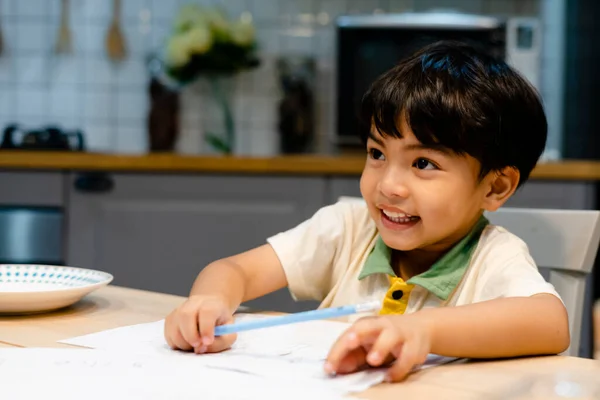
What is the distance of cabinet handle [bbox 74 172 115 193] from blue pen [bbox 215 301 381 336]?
64.4 inches

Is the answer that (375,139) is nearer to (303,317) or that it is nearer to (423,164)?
(423,164)

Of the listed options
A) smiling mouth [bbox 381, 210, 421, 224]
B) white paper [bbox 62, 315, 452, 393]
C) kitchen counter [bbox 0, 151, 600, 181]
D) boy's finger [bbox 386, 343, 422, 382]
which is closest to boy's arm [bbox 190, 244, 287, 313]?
white paper [bbox 62, 315, 452, 393]

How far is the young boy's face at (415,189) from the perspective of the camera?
3.33 feet

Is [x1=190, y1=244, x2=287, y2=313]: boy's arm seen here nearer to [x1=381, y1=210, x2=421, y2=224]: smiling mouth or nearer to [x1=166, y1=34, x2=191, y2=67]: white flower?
[x1=381, y1=210, x2=421, y2=224]: smiling mouth

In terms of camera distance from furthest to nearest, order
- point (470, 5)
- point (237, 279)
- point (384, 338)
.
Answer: point (470, 5)
point (237, 279)
point (384, 338)

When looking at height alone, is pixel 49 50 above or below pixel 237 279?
above

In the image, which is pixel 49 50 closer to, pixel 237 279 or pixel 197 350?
pixel 237 279

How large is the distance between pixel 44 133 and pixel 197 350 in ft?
6.17

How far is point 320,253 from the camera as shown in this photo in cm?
119

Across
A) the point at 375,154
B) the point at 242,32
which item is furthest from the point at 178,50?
the point at 375,154

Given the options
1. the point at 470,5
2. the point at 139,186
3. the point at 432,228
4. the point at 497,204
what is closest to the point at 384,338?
the point at 432,228

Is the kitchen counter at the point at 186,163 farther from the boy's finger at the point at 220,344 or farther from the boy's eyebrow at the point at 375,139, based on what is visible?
the boy's finger at the point at 220,344

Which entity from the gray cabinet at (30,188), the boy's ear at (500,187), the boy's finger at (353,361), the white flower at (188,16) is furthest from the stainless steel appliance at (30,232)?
the boy's finger at (353,361)

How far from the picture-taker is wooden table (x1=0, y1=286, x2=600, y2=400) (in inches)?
26.0
